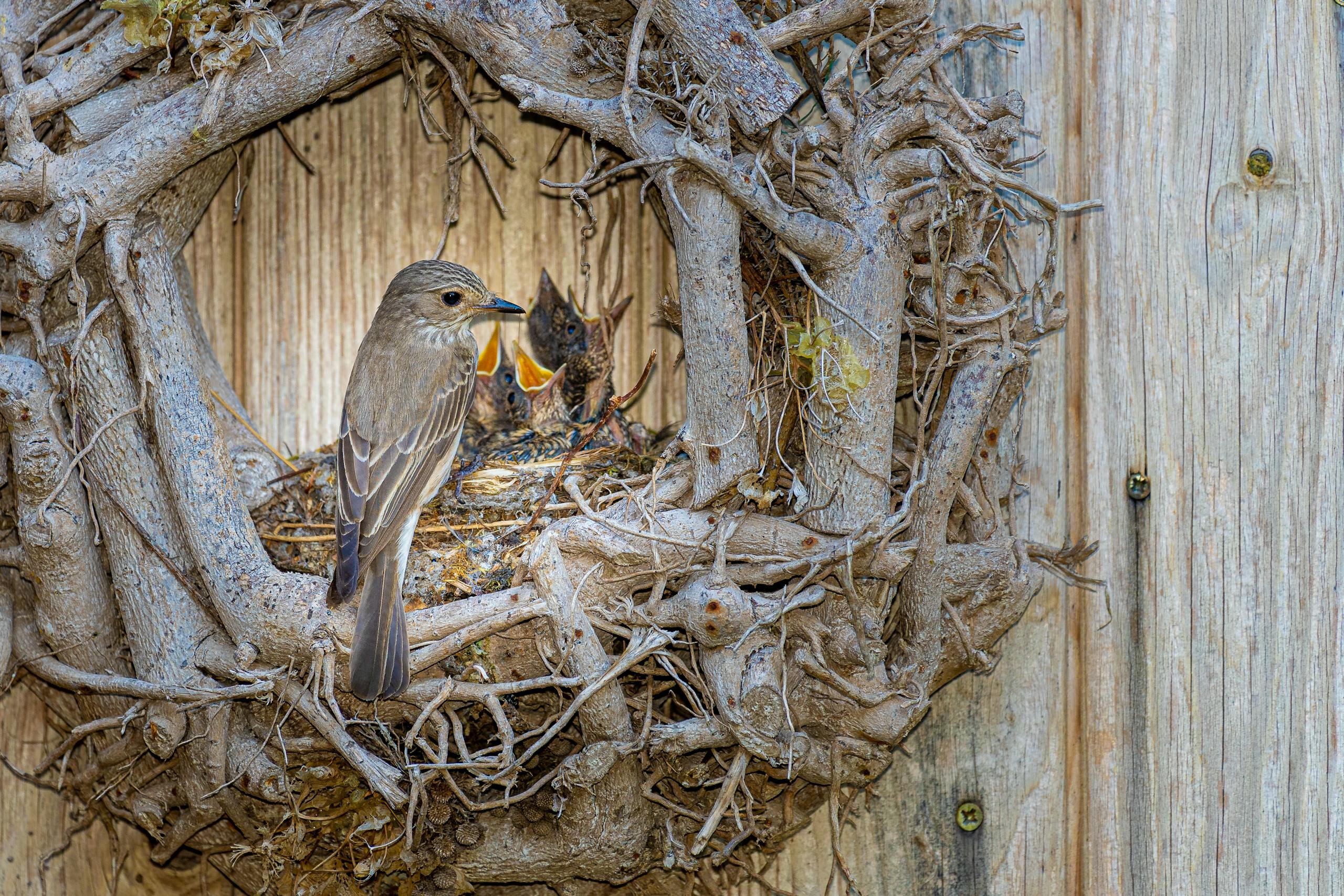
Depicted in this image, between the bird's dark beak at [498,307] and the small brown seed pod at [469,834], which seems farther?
the bird's dark beak at [498,307]

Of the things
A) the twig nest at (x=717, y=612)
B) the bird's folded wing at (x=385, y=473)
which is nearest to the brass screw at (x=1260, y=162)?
the twig nest at (x=717, y=612)

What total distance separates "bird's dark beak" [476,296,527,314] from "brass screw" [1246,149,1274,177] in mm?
2073

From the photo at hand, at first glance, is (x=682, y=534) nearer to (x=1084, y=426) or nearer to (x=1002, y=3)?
(x=1084, y=426)

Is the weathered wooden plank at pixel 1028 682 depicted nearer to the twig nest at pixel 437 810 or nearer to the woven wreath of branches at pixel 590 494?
the woven wreath of branches at pixel 590 494

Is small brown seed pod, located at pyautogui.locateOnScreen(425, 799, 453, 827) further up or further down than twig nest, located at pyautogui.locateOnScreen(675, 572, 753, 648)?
further down

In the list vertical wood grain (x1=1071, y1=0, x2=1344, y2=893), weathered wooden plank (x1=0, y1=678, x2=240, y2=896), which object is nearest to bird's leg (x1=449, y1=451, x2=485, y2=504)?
weathered wooden plank (x1=0, y1=678, x2=240, y2=896)

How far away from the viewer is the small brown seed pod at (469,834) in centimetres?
347

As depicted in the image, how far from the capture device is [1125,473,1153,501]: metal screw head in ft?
11.5

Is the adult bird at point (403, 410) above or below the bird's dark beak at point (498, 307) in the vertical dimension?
below

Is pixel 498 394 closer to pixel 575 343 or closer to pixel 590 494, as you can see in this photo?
pixel 575 343

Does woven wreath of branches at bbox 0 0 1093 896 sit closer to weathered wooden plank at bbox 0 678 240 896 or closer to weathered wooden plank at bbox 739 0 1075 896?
weathered wooden plank at bbox 739 0 1075 896

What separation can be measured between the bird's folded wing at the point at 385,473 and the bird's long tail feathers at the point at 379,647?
3.5 inches

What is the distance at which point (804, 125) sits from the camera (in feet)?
12.3

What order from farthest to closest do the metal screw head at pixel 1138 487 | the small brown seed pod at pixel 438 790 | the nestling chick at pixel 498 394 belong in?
the nestling chick at pixel 498 394 → the metal screw head at pixel 1138 487 → the small brown seed pod at pixel 438 790
